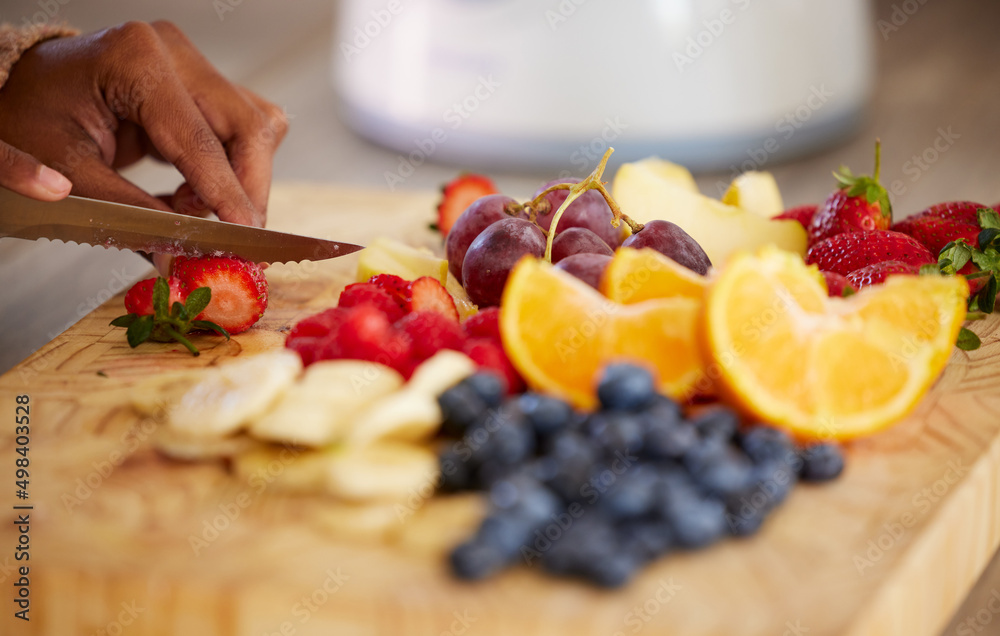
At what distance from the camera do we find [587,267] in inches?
36.8

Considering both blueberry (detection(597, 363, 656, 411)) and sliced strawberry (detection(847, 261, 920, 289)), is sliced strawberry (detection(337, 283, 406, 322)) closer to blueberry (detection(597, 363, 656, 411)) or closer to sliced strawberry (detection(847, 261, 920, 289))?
blueberry (detection(597, 363, 656, 411))

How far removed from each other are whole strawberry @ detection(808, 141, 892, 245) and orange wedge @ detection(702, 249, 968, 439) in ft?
1.35

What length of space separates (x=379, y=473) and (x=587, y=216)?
583 mm

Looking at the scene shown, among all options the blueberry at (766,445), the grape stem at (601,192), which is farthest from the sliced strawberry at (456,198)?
the blueberry at (766,445)

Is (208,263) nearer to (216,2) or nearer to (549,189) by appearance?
(549,189)

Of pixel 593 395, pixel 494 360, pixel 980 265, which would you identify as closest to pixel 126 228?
pixel 494 360

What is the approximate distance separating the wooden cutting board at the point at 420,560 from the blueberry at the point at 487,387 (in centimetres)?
10

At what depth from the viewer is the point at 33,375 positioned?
982mm

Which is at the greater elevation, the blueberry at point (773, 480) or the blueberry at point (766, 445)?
the blueberry at point (766, 445)

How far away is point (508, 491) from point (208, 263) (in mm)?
596

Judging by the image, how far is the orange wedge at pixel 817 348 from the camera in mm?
774

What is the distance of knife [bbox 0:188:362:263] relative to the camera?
104 cm

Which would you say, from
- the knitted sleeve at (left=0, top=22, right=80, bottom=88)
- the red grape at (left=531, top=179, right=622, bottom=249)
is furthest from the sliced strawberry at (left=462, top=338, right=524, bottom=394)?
the knitted sleeve at (left=0, top=22, right=80, bottom=88)

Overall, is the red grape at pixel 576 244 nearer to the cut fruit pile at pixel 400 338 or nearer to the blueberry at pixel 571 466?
the cut fruit pile at pixel 400 338
